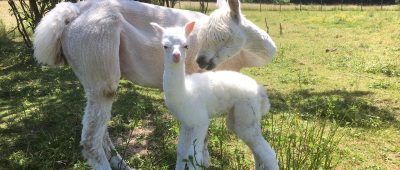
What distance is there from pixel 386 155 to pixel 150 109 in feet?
10.4

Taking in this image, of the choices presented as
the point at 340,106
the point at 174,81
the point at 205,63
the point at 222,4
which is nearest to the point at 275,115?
the point at 340,106

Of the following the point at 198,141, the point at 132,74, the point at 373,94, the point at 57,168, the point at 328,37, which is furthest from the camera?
the point at 328,37

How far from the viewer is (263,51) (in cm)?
396

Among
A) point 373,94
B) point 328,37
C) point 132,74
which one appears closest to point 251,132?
point 132,74

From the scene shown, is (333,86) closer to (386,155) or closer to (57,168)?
(386,155)

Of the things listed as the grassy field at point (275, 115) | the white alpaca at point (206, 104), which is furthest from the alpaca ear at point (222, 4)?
the grassy field at point (275, 115)

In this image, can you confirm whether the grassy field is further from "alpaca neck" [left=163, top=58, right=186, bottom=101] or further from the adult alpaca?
"alpaca neck" [left=163, top=58, right=186, bottom=101]

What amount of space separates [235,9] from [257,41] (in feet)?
1.27

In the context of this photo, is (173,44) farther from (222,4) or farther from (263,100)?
(222,4)

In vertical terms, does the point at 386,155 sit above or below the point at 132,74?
below

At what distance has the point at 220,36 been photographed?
3.67 m

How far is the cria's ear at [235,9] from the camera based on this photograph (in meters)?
3.64

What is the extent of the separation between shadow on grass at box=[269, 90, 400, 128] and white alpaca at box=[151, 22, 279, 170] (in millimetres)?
1948

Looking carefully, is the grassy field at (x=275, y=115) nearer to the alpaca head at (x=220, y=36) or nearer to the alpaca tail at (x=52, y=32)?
the alpaca head at (x=220, y=36)
